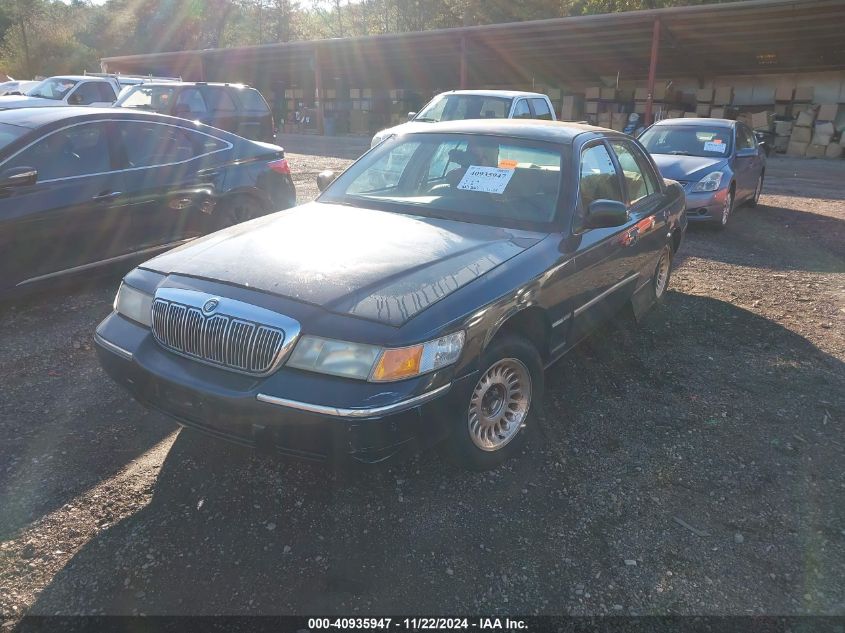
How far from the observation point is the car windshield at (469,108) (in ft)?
35.3

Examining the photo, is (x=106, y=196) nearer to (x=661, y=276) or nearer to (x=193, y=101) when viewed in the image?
(x=661, y=276)

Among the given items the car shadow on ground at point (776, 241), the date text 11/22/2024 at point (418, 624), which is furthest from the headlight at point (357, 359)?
the car shadow on ground at point (776, 241)

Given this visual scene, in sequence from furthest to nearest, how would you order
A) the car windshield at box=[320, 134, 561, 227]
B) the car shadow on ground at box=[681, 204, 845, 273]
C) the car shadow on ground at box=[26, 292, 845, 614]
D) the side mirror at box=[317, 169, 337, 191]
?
the car shadow on ground at box=[681, 204, 845, 273]
the side mirror at box=[317, 169, 337, 191]
the car windshield at box=[320, 134, 561, 227]
the car shadow on ground at box=[26, 292, 845, 614]

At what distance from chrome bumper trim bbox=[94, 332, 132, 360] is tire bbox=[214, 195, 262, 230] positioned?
330 cm

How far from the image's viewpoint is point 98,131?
530 centimetres

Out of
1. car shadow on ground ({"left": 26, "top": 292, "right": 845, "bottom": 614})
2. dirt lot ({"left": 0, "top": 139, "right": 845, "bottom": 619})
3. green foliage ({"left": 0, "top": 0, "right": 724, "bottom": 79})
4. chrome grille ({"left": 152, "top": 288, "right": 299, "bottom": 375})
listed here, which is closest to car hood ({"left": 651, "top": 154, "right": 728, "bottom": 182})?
dirt lot ({"left": 0, "top": 139, "right": 845, "bottom": 619})

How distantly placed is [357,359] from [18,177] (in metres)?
3.68

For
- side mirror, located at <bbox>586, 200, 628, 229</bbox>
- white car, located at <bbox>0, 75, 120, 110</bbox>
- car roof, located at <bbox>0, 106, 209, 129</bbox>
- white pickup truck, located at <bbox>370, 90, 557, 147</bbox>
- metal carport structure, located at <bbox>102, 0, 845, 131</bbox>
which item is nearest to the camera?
side mirror, located at <bbox>586, 200, 628, 229</bbox>

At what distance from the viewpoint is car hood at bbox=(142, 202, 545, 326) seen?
2.67 m

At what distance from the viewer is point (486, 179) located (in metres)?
3.80

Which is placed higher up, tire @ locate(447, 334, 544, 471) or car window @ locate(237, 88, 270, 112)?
car window @ locate(237, 88, 270, 112)

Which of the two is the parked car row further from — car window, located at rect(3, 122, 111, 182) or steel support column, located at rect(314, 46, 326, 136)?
steel support column, located at rect(314, 46, 326, 136)

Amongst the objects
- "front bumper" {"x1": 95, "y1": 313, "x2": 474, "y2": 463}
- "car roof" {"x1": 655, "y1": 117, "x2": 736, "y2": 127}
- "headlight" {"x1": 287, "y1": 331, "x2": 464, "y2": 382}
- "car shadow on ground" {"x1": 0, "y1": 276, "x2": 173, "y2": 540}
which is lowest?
"car shadow on ground" {"x1": 0, "y1": 276, "x2": 173, "y2": 540}

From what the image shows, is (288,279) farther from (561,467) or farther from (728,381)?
(728,381)
